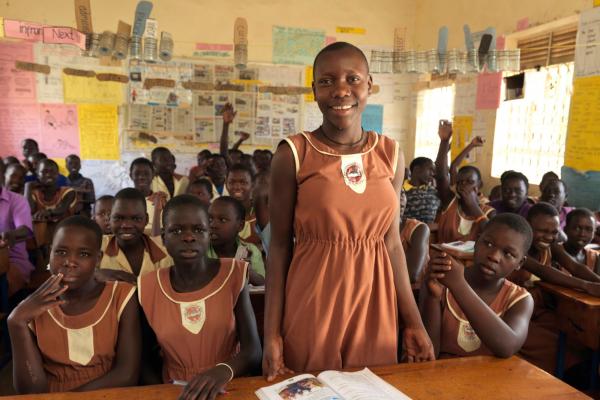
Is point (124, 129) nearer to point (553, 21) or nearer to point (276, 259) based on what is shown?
point (553, 21)

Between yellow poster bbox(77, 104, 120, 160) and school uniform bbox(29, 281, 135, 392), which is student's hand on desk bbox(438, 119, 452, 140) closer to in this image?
school uniform bbox(29, 281, 135, 392)

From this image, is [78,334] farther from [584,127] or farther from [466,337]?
[584,127]

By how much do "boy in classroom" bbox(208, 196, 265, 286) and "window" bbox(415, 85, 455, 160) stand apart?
13.4ft

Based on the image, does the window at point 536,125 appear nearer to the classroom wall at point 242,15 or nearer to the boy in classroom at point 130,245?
the classroom wall at point 242,15

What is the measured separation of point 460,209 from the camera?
10.4 feet

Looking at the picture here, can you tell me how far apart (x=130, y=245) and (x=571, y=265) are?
2.34 meters

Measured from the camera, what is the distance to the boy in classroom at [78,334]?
1.33m

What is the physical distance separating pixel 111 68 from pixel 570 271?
533 cm

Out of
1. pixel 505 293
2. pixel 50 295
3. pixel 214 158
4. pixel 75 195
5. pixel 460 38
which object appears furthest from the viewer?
pixel 460 38

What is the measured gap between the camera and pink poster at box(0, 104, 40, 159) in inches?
218

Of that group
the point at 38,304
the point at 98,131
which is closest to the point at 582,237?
the point at 38,304

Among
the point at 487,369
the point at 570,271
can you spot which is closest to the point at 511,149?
the point at 570,271

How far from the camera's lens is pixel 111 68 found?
18.5 feet

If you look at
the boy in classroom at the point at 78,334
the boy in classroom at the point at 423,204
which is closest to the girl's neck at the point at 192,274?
the boy in classroom at the point at 78,334
